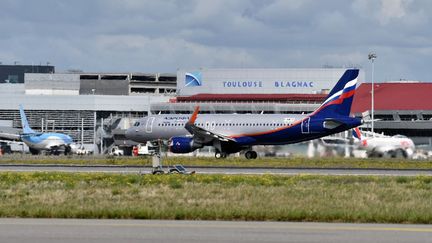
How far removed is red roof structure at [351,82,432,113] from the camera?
14262 cm

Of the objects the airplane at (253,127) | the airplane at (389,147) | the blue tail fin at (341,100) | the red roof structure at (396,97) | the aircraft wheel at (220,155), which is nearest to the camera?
the airplane at (389,147)

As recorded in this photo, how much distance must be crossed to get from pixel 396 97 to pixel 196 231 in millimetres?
127251

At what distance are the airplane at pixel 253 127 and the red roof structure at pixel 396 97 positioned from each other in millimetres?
58695

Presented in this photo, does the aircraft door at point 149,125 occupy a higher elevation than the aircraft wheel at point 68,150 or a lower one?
higher

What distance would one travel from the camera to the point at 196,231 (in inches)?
885

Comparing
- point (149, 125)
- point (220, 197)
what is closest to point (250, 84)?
point (149, 125)

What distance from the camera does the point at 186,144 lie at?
7806cm

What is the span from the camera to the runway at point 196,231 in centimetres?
2097

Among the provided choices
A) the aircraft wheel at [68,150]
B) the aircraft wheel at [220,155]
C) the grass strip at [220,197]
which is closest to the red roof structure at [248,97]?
the aircraft wheel at [68,150]

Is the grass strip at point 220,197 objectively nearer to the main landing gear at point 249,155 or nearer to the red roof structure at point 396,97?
the main landing gear at point 249,155

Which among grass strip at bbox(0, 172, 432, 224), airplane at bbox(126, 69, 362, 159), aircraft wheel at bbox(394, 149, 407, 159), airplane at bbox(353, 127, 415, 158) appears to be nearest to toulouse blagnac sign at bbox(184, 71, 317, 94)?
airplane at bbox(126, 69, 362, 159)

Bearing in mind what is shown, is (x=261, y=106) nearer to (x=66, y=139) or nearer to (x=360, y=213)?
(x=66, y=139)

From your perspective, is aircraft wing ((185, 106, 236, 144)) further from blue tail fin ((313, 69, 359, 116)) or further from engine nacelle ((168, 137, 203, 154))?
blue tail fin ((313, 69, 359, 116))

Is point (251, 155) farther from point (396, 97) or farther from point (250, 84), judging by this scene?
point (250, 84)
